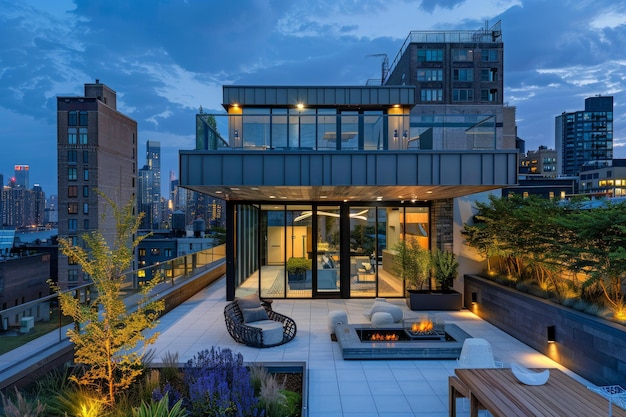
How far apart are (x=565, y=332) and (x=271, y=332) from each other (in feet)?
17.6

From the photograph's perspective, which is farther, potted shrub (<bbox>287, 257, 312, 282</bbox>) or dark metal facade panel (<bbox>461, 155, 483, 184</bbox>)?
potted shrub (<bbox>287, 257, 312, 282</bbox>)

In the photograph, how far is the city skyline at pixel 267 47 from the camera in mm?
101312

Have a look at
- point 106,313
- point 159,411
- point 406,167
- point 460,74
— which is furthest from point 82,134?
point 460,74

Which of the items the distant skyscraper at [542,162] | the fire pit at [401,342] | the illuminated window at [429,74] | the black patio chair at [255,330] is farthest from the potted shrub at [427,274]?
the distant skyscraper at [542,162]

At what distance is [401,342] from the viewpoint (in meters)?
7.09

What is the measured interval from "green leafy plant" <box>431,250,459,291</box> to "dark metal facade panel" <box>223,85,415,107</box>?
5293 millimetres

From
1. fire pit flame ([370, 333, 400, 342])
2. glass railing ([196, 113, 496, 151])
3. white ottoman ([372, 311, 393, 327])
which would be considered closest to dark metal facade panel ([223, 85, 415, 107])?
glass railing ([196, 113, 496, 151])

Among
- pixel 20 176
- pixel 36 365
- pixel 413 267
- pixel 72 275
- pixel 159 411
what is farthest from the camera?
pixel 20 176

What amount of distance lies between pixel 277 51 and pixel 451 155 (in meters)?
157

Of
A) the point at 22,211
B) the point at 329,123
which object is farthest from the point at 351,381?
the point at 22,211

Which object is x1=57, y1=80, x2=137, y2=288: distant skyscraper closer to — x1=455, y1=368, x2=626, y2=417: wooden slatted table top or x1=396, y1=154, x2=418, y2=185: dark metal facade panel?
x1=396, y1=154, x2=418, y2=185: dark metal facade panel

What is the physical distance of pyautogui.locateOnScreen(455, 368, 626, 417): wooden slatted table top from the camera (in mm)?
3451

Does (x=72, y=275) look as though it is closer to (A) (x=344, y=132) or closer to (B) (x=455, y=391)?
(A) (x=344, y=132)

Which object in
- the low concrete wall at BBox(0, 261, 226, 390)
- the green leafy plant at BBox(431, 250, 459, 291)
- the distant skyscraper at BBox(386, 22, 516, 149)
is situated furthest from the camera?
the distant skyscraper at BBox(386, 22, 516, 149)
